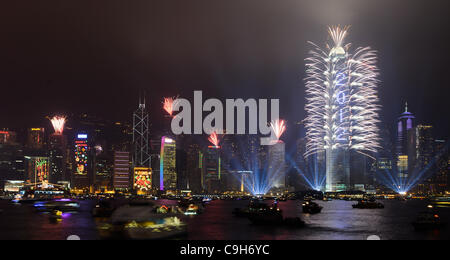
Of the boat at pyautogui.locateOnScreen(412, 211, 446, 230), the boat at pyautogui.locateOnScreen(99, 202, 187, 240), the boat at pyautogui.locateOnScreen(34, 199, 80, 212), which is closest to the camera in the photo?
the boat at pyautogui.locateOnScreen(99, 202, 187, 240)

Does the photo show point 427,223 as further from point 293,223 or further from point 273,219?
point 273,219

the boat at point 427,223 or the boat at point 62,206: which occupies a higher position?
the boat at point 427,223

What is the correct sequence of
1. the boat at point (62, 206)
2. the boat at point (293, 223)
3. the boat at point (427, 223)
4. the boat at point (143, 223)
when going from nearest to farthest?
1. the boat at point (143, 223)
2. the boat at point (427, 223)
3. the boat at point (293, 223)
4. the boat at point (62, 206)

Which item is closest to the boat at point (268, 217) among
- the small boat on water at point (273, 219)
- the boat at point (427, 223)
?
the small boat on water at point (273, 219)

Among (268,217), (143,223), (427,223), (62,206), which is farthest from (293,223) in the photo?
(62,206)

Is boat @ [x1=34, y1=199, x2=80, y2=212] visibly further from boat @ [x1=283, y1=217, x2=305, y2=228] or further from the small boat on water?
boat @ [x1=283, y1=217, x2=305, y2=228]

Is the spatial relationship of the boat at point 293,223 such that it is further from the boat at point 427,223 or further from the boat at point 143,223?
the boat at point 143,223

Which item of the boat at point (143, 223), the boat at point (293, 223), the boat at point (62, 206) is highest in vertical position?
the boat at point (143, 223)

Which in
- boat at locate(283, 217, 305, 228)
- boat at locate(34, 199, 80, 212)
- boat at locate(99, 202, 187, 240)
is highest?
boat at locate(99, 202, 187, 240)

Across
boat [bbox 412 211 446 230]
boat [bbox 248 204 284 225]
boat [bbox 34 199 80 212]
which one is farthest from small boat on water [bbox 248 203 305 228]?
boat [bbox 34 199 80 212]
